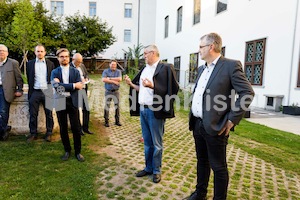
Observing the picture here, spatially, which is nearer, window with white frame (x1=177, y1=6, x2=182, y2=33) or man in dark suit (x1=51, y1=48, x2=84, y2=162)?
man in dark suit (x1=51, y1=48, x2=84, y2=162)

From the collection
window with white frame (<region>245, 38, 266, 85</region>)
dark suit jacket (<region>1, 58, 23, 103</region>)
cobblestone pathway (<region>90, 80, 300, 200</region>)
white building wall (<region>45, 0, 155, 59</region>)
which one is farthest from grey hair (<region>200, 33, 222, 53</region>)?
white building wall (<region>45, 0, 155, 59</region>)

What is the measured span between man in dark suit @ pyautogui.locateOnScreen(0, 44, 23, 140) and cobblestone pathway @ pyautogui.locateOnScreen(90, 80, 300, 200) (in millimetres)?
2105

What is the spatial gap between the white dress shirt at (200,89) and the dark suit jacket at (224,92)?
0.22 ft

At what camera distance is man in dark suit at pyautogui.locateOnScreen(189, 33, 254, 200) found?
234cm

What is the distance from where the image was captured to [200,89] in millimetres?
2592

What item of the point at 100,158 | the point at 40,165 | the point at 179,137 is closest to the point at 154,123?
the point at 100,158

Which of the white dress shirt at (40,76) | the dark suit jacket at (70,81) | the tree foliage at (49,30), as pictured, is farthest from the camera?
the tree foliage at (49,30)

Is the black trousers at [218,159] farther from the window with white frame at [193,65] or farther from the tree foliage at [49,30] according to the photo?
the tree foliage at [49,30]

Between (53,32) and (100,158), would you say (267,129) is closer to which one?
(100,158)

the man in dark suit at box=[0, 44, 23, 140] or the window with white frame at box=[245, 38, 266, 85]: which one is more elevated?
the window with white frame at box=[245, 38, 266, 85]

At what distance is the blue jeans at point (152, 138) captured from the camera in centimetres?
337

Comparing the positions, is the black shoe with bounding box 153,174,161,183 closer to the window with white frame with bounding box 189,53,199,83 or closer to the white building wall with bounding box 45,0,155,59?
the window with white frame with bounding box 189,53,199,83

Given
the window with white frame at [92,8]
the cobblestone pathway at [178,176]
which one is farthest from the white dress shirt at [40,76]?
the window with white frame at [92,8]

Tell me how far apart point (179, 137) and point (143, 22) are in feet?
87.1
